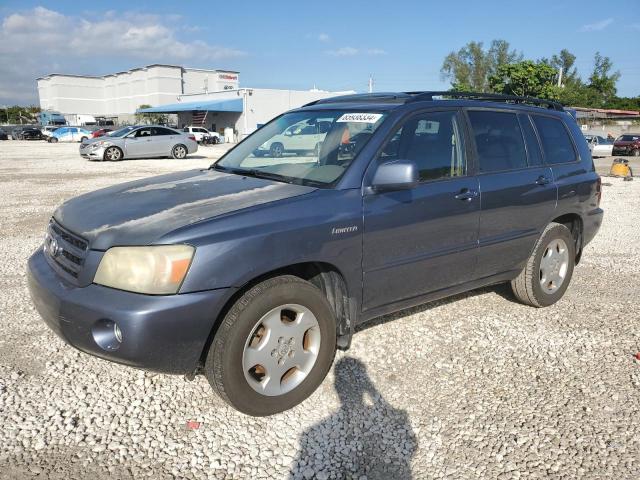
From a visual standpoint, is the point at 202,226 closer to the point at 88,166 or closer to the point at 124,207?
the point at 124,207

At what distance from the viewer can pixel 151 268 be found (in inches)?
99.0

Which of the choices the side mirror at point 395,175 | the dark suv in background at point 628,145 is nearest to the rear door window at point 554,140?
the side mirror at point 395,175

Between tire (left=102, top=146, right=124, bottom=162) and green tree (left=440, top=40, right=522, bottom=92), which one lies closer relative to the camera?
tire (left=102, top=146, right=124, bottom=162)

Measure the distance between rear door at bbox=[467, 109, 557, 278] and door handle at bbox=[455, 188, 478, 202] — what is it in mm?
101

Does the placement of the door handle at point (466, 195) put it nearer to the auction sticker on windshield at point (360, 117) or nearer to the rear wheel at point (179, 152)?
the auction sticker on windshield at point (360, 117)

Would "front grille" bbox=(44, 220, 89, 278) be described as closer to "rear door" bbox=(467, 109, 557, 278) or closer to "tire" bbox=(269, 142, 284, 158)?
"tire" bbox=(269, 142, 284, 158)

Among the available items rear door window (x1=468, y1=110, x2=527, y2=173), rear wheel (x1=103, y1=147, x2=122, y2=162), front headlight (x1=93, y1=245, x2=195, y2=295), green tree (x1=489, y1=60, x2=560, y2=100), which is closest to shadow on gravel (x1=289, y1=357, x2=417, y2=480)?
front headlight (x1=93, y1=245, x2=195, y2=295)

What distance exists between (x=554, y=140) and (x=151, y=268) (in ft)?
12.5

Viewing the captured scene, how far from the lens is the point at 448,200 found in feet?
11.7

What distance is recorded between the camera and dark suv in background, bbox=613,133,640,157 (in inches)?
1249

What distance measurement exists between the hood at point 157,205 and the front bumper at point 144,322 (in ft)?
0.95

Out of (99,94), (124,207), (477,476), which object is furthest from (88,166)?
(99,94)

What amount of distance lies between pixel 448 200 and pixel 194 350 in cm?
201

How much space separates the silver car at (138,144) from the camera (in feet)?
66.6
